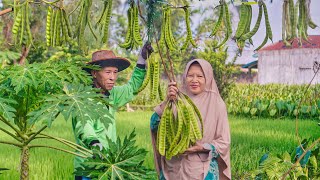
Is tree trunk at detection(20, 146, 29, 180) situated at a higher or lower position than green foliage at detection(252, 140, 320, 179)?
higher

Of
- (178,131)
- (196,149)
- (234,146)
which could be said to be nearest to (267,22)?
(178,131)

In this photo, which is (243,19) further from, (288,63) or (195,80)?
(288,63)

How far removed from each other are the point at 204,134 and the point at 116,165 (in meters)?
0.85

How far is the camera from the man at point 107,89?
135 inches

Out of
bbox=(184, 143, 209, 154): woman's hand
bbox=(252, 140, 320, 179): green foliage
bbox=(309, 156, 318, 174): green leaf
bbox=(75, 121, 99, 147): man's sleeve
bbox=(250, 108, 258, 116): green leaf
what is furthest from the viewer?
bbox=(250, 108, 258, 116): green leaf

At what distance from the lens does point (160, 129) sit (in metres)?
3.00

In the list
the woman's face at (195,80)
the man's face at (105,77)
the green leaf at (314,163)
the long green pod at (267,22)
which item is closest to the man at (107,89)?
the man's face at (105,77)

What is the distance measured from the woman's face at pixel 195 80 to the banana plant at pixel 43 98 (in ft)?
2.39

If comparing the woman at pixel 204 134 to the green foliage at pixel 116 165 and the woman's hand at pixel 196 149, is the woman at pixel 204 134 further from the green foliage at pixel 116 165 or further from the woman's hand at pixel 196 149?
the green foliage at pixel 116 165

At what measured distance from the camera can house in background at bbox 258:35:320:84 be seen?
25906 millimetres

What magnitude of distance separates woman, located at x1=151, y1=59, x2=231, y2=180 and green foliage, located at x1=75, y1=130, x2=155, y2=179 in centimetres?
59

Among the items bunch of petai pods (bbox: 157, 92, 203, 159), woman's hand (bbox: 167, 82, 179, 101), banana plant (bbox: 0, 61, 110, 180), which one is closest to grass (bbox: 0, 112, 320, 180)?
banana plant (bbox: 0, 61, 110, 180)

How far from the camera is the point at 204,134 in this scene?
3.63m

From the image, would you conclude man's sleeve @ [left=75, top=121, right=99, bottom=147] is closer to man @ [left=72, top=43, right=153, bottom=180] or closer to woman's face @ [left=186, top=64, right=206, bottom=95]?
man @ [left=72, top=43, right=153, bottom=180]
